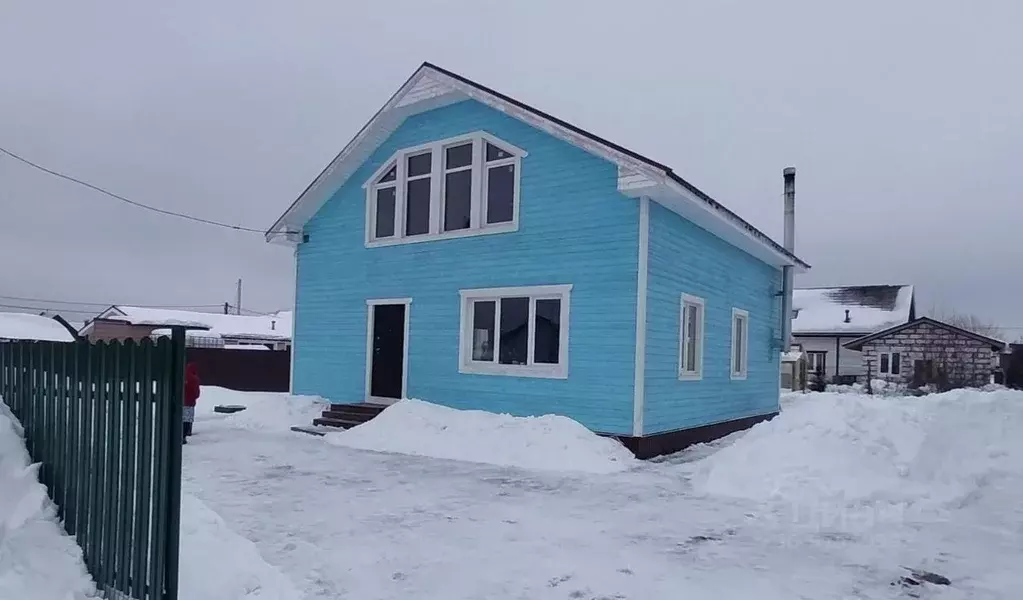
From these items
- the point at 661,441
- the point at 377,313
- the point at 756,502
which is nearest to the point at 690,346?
the point at 661,441

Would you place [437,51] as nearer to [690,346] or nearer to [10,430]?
[690,346]

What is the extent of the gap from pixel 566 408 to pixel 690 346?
314 centimetres

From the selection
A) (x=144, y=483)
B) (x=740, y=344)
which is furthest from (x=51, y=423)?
(x=740, y=344)

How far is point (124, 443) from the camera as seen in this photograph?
185 inches

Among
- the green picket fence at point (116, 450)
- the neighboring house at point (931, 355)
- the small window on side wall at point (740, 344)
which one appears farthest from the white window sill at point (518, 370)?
the neighboring house at point (931, 355)

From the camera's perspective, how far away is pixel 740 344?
16109mm

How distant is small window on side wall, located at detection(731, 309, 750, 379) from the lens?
51.2ft

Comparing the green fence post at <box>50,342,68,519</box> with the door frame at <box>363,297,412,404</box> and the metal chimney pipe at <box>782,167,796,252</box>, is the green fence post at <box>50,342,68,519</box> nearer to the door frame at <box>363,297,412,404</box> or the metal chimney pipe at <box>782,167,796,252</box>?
the door frame at <box>363,297,412,404</box>

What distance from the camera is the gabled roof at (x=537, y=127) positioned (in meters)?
11.2

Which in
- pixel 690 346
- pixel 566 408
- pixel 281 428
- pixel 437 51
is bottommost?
pixel 281 428

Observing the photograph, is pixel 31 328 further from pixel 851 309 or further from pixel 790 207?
pixel 851 309

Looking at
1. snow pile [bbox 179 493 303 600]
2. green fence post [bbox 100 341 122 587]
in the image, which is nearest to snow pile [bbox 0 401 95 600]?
green fence post [bbox 100 341 122 587]

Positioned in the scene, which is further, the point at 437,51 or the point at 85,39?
the point at 437,51

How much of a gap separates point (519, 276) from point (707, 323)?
13.4 feet
